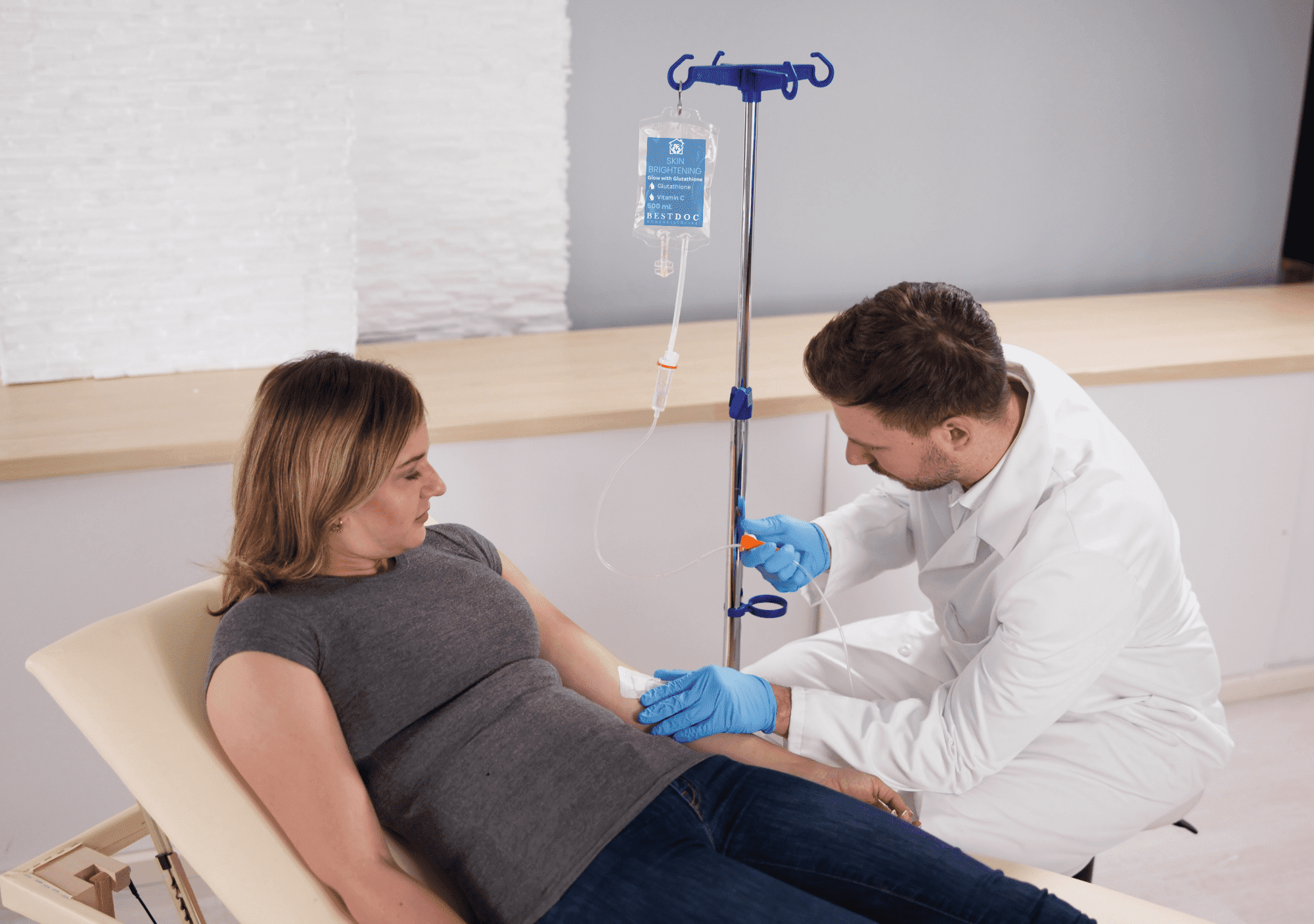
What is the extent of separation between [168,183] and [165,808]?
1254 millimetres

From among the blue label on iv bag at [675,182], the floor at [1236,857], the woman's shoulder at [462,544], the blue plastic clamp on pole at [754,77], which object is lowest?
the floor at [1236,857]

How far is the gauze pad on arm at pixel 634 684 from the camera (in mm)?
1554

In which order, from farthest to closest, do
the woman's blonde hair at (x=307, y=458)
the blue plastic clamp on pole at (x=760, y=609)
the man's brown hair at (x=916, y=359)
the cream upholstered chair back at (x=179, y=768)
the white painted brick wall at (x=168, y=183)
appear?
the white painted brick wall at (x=168, y=183) < the blue plastic clamp on pole at (x=760, y=609) < the man's brown hair at (x=916, y=359) < the woman's blonde hair at (x=307, y=458) < the cream upholstered chair back at (x=179, y=768)

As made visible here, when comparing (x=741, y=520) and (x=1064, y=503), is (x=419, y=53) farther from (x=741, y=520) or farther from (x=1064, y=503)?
(x=1064, y=503)

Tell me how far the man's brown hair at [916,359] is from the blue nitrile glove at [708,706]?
16.3 inches

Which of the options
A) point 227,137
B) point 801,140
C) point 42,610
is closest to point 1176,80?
point 801,140

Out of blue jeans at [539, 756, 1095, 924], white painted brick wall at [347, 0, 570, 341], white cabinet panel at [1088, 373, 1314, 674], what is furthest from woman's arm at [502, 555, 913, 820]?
white cabinet panel at [1088, 373, 1314, 674]

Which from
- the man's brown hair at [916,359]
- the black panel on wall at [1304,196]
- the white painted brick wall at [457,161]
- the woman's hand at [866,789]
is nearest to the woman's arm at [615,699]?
the woman's hand at [866,789]

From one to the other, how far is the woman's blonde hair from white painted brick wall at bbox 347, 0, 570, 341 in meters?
1.05

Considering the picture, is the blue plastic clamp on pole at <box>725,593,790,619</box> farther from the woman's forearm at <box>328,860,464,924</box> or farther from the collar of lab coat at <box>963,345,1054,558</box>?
the woman's forearm at <box>328,860,464,924</box>

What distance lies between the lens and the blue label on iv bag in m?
1.52

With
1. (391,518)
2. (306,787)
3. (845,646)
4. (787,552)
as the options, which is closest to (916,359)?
(787,552)

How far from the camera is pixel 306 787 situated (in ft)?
3.80

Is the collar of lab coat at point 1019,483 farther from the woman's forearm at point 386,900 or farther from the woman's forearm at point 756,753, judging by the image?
the woman's forearm at point 386,900
